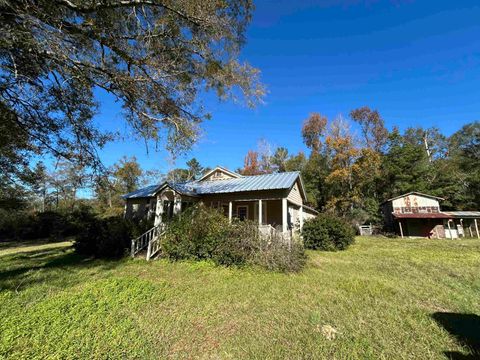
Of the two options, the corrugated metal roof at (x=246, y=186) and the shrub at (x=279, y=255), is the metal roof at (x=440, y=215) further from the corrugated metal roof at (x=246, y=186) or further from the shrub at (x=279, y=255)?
the shrub at (x=279, y=255)

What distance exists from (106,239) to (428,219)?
28907mm

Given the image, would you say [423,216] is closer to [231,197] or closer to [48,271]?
[231,197]

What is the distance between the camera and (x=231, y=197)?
1475cm

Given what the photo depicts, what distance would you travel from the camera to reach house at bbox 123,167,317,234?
41.0 ft

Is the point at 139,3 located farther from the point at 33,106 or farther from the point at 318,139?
the point at 318,139

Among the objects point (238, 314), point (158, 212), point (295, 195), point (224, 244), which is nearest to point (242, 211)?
point (295, 195)

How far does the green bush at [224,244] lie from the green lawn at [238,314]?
0.57 m

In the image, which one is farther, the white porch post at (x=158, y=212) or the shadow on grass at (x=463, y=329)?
the white porch post at (x=158, y=212)

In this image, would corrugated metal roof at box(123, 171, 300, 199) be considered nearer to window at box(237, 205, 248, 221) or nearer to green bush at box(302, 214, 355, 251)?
window at box(237, 205, 248, 221)

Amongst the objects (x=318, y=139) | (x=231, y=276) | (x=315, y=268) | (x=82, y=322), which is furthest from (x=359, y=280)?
(x=318, y=139)

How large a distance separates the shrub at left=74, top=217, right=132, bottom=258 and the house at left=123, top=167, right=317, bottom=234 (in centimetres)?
150

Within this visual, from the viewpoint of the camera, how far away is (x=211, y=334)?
146 inches

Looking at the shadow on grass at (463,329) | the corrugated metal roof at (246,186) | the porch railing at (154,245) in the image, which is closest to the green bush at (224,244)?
the porch railing at (154,245)

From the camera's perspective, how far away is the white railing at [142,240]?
9812mm
